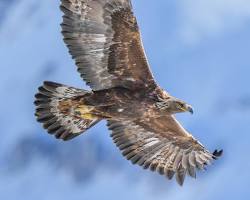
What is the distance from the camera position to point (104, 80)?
16.8 metres

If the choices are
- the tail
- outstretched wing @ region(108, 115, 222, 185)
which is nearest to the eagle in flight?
the tail

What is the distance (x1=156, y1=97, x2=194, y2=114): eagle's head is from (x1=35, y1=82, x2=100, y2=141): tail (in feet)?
4.76

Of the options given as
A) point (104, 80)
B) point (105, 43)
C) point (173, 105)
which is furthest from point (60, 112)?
point (173, 105)

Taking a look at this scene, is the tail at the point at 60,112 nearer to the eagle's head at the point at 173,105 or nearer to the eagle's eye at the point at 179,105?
the eagle's head at the point at 173,105

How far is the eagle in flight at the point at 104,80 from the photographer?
16328 mm

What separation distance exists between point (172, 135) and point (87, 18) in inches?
141

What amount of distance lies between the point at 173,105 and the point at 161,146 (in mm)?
1881

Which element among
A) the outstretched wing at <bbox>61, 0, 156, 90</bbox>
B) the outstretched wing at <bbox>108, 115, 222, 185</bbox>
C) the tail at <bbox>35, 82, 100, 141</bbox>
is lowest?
the outstretched wing at <bbox>108, 115, 222, 185</bbox>

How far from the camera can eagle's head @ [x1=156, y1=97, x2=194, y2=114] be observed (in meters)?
16.8

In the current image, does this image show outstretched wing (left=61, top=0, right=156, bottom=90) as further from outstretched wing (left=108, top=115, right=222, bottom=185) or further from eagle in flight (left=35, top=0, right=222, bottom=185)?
outstretched wing (left=108, top=115, right=222, bottom=185)

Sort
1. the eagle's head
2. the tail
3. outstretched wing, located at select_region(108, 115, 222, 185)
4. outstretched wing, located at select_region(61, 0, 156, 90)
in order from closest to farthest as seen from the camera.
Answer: outstretched wing, located at select_region(61, 0, 156, 90)
the eagle's head
the tail
outstretched wing, located at select_region(108, 115, 222, 185)

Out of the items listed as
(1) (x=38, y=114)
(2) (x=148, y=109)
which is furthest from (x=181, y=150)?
(1) (x=38, y=114)

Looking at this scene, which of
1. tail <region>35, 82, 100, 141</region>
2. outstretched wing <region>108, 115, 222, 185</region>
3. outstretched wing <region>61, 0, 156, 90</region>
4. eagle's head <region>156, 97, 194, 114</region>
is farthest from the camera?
outstretched wing <region>108, 115, 222, 185</region>

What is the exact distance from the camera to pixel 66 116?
57.7ft
